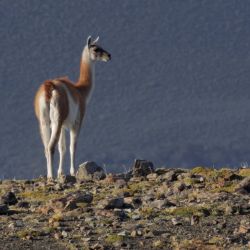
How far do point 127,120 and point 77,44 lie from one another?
36008mm

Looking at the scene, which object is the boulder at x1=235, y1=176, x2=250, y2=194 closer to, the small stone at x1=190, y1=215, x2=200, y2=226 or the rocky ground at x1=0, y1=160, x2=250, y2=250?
the rocky ground at x1=0, y1=160, x2=250, y2=250

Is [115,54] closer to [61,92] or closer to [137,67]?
[137,67]

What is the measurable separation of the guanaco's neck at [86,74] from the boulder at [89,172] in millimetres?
5897

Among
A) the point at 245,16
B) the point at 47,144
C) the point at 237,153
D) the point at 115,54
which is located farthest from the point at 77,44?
the point at 47,144

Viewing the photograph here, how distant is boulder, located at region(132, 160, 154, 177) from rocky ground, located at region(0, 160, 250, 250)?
0.43 metres

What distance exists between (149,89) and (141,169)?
509 ft

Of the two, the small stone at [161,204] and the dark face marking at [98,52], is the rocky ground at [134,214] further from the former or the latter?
the dark face marking at [98,52]

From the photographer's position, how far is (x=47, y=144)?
22094mm

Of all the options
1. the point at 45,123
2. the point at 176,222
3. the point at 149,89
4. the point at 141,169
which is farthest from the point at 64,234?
the point at 149,89

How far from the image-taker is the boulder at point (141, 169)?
691 inches

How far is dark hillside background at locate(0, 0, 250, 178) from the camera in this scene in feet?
504

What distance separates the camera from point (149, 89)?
567 ft

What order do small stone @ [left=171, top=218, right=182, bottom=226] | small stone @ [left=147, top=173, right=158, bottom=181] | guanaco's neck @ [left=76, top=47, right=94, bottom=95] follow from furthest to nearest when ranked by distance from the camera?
1. guanaco's neck @ [left=76, top=47, right=94, bottom=95]
2. small stone @ [left=147, top=173, right=158, bottom=181]
3. small stone @ [left=171, top=218, right=182, bottom=226]

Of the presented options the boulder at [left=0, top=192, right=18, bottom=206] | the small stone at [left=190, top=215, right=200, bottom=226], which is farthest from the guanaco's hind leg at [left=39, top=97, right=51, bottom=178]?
the small stone at [left=190, top=215, right=200, bottom=226]
